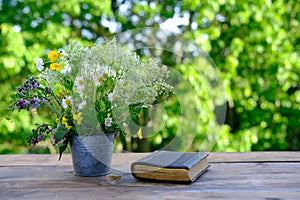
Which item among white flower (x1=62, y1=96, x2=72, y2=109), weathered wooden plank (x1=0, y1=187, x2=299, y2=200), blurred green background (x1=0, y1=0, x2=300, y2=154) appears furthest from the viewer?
blurred green background (x1=0, y1=0, x2=300, y2=154)

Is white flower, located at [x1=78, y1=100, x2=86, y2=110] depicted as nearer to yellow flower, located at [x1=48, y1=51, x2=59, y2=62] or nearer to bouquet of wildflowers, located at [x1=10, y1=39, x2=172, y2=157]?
bouquet of wildflowers, located at [x1=10, y1=39, x2=172, y2=157]

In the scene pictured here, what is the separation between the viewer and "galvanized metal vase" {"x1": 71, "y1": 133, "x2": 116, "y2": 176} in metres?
1.09

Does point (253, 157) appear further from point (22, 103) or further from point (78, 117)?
point (22, 103)

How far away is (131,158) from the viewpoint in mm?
1403

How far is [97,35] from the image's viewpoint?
9.54 feet

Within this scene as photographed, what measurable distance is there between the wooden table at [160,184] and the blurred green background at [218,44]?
931 millimetres

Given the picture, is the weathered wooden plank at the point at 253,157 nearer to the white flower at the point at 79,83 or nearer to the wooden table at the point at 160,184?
the wooden table at the point at 160,184

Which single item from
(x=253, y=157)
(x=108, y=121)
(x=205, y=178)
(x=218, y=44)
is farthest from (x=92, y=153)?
(x=218, y=44)

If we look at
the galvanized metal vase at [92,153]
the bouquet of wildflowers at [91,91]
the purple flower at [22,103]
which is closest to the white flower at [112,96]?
the bouquet of wildflowers at [91,91]

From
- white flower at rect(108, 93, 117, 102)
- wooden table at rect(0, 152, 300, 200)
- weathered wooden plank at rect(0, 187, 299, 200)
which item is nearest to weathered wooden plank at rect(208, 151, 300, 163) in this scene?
wooden table at rect(0, 152, 300, 200)

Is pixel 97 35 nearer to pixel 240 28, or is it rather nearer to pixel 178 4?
pixel 178 4

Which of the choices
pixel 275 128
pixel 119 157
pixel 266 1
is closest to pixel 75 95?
pixel 119 157

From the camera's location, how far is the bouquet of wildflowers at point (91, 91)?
3.50 feet

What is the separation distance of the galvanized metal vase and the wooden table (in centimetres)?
3
